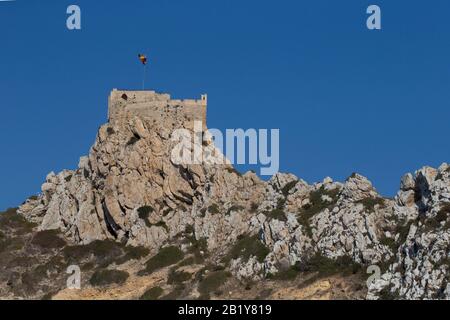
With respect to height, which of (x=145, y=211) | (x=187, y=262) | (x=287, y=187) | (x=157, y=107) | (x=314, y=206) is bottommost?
(x=187, y=262)

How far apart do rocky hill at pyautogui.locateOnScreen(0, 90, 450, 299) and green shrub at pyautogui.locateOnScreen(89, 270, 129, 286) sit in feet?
0.41

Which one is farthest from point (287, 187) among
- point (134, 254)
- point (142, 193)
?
point (134, 254)

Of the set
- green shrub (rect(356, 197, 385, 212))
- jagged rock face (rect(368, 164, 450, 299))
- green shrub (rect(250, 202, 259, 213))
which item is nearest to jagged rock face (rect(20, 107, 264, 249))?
green shrub (rect(250, 202, 259, 213))

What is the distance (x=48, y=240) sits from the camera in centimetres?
11031

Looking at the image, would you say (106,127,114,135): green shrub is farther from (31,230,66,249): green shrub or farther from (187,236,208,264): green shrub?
(187,236,208,264): green shrub

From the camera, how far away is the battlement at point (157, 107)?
113125 millimetres

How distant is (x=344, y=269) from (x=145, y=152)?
32.9m

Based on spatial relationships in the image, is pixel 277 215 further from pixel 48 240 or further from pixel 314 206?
pixel 48 240

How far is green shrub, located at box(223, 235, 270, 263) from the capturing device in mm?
93688

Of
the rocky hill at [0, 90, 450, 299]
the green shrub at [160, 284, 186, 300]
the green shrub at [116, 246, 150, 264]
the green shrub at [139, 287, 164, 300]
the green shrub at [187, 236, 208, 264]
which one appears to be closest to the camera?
the rocky hill at [0, 90, 450, 299]

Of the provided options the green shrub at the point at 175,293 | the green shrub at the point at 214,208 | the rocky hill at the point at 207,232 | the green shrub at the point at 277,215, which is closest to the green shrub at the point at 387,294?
the rocky hill at the point at 207,232

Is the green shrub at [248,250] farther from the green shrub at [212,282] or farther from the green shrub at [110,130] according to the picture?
the green shrub at [110,130]

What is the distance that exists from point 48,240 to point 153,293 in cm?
2102
